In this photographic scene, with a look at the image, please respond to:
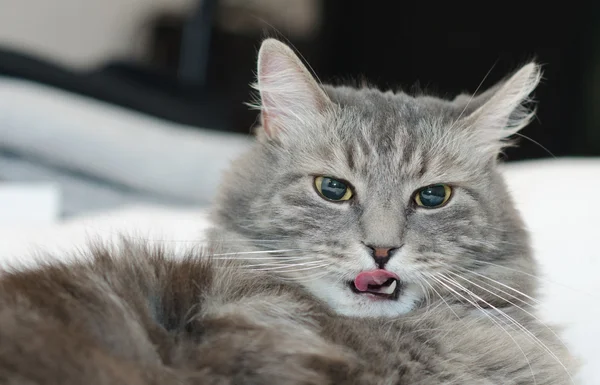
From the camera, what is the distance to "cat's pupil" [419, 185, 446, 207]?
1.21m

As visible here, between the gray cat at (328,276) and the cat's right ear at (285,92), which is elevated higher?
the cat's right ear at (285,92)

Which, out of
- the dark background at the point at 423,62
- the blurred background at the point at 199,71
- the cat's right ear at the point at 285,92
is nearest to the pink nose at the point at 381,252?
the cat's right ear at the point at 285,92

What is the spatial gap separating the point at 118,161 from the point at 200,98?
162 cm

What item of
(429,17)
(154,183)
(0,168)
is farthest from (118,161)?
(429,17)

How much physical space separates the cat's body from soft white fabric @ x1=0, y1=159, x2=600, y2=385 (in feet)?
0.68

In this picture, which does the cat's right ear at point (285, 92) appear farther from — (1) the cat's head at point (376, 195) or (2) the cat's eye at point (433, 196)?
(2) the cat's eye at point (433, 196)

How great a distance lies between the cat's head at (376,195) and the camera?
3.72ft

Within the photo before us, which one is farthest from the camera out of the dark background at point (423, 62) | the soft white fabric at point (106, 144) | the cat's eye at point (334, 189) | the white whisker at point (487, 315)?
the dark background at point (423, 62)

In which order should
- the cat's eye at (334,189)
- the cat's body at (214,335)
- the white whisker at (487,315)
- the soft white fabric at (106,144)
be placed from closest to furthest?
the cat's body at (214,335) → the white whisker at (487,315) → the cat's eye at (334,189) → the soft white fabric at (106,144)

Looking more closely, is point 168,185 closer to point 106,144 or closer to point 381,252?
point 106,144

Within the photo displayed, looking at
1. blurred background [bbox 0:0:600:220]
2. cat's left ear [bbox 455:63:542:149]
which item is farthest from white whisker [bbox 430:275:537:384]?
blurred background [bbox 0:0:600:220]

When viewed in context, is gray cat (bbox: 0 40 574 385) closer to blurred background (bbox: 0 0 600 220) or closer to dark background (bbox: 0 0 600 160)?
blurred background (bbox: 0 0 600 220)

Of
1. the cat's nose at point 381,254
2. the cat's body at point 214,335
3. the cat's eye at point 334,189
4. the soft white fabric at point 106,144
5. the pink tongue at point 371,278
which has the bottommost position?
the cat's body at point 214,335

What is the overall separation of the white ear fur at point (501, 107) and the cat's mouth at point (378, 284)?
14.1 inches
